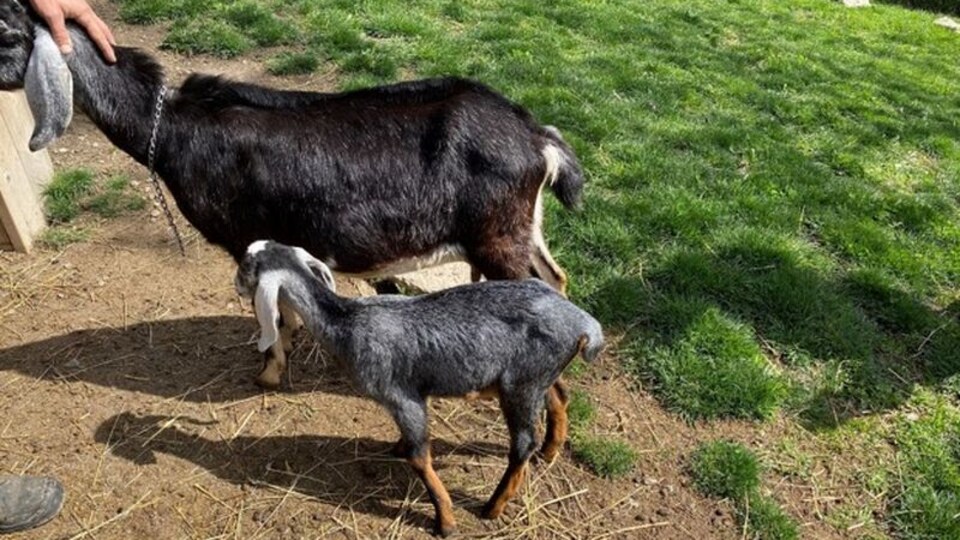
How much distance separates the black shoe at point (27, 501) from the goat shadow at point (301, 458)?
312mm

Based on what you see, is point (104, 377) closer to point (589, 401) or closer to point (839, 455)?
point (589, 401)

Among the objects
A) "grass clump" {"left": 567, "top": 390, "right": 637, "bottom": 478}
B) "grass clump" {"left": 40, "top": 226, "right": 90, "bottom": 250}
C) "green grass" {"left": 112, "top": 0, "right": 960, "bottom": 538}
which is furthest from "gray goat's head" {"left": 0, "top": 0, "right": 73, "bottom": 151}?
"green grass" {"left": 112, "top": 0, "right": 960, "bottom": 538}

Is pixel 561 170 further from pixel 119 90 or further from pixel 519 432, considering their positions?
pixel 119 90

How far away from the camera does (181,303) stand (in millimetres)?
4148

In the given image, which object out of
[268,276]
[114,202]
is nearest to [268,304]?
[268,276]

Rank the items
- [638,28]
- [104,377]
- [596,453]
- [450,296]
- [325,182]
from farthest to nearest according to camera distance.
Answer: [638,28] < [104,377] < [596,453] < [325,182] < [450,296]

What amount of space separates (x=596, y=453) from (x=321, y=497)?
3.91 ft

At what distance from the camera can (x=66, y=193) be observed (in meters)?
4.77

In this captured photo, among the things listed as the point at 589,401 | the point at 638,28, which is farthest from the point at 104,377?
the point at 638,28

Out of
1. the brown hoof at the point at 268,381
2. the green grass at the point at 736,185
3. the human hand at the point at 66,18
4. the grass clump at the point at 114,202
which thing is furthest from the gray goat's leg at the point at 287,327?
the grass clump at the point at 114,202

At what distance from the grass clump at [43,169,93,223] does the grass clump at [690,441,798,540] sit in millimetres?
3772

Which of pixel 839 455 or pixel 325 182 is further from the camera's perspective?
pixel 839 455

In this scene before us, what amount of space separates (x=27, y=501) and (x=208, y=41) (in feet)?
14.3

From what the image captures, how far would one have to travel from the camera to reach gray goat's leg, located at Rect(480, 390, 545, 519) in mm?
2924
